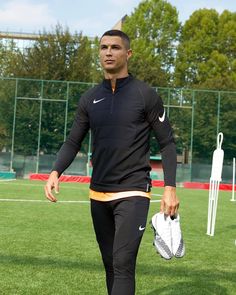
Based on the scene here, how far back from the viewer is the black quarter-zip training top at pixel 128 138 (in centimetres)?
388

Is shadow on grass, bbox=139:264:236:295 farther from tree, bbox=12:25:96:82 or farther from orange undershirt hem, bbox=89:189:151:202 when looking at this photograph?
tree, bbox=12:25:96:82

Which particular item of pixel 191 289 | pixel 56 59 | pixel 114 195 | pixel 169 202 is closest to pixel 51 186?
pixel 114 195

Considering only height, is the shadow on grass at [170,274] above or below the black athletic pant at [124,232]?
below

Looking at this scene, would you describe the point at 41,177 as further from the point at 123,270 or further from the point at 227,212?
the point at 123,270

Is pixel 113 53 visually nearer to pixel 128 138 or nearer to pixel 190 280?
pixel 128 138

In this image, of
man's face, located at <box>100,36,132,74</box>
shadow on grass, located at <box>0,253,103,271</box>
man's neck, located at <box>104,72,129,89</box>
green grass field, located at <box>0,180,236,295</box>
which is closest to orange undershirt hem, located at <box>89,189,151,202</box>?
man's neck, located at <box>104,72,129,89</box>

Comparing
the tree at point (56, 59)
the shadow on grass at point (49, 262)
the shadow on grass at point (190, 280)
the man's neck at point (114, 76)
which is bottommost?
the shadow on grass at point (49, 262)

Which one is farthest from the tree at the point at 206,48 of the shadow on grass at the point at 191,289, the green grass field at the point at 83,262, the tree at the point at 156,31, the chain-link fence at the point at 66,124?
the shadow on grass at the point at 191,289

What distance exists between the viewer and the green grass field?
19.0 feet

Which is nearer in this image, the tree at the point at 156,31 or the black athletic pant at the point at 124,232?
the black athletic pant at the point at 124,232

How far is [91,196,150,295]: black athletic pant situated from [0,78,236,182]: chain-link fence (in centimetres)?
3086

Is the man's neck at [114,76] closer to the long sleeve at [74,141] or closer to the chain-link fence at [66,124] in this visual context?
the long sleeve at [74,141]

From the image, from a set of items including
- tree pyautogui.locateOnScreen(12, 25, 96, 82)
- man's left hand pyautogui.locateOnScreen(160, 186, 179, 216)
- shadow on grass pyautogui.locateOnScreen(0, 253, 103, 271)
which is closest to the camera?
man's left hand pyautogui.locateOnScreen(160, 186, 179, 216)

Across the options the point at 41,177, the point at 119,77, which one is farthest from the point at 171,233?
the point at 41,177
